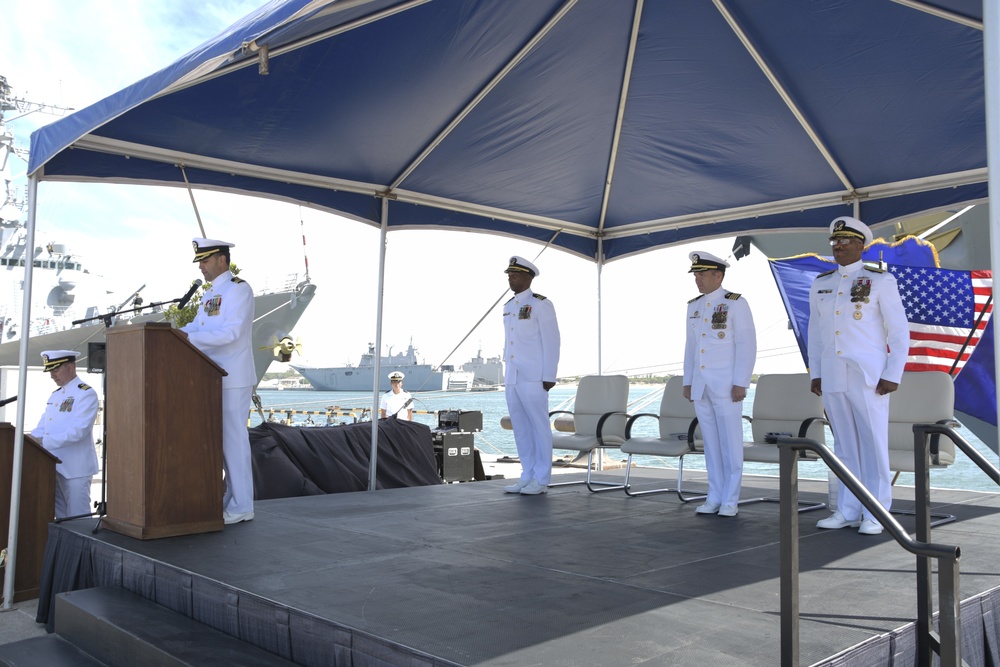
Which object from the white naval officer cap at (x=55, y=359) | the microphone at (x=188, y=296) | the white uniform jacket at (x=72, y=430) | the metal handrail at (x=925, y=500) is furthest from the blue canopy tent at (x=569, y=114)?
the metal handrail at (x=925, y=500)

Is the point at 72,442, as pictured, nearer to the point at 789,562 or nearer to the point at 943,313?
the point at 789,562

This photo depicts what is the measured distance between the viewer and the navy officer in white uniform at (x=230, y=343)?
4.18m

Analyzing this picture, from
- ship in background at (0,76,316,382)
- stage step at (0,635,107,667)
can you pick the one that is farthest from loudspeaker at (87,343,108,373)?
ship in background at (0,76,316,382)

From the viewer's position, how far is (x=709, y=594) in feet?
9.31

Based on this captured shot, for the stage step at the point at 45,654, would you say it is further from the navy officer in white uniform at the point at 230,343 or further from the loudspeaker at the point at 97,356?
the loudspeaker at the point at 97,356

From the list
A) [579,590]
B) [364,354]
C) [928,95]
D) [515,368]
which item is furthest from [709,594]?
[364,354]

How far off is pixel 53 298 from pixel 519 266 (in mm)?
29855

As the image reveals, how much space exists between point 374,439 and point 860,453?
11.7 feet

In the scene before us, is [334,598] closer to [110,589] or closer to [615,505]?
[110,589]

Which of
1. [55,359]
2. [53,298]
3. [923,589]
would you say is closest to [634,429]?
[53,298]

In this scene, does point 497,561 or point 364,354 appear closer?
point 497,561

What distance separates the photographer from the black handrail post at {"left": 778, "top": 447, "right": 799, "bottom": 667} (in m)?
1.97

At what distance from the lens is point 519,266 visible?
5.84 m

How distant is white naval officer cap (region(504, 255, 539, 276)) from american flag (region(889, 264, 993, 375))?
2.97 metres
